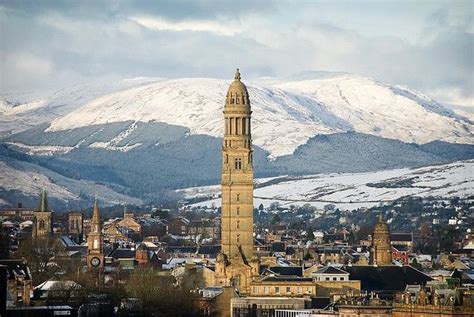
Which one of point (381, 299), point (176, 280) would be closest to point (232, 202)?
point (176, 280)

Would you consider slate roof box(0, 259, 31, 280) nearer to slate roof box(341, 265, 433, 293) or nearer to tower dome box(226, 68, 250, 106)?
slate roof box(341, 265, 433, 293)

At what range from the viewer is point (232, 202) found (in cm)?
12494

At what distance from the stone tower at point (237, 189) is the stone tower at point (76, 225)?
5040 centimetres

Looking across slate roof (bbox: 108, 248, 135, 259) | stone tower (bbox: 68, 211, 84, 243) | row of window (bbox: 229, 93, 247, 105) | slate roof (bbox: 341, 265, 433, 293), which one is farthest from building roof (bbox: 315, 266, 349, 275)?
stone tower (bbox: 68, 211, 84, 243)

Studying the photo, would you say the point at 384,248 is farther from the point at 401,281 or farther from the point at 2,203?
the point at 2,203

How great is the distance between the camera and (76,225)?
7480 inches

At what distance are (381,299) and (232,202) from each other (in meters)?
22.6

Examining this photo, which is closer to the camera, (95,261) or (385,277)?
(385,277)

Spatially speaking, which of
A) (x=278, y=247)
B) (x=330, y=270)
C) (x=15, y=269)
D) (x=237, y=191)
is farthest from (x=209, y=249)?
(x=15, y=269)

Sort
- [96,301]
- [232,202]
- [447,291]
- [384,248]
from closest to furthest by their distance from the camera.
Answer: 1. [447,291]
2. [96,301]
3. [232,202]
4. [384,248]

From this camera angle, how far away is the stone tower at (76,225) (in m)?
180

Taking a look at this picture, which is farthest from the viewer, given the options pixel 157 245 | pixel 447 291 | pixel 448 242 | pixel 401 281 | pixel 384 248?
pixel 448 242

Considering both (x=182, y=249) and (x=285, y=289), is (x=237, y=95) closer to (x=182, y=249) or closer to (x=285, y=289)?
(x=285, y=289)

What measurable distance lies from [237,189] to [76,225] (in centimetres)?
6630
